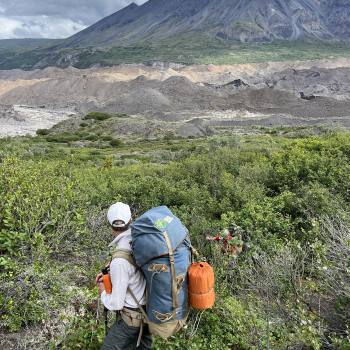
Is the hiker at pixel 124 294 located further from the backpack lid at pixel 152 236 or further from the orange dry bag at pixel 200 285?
the orange dry bag at pixel 200 285

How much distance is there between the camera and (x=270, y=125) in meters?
54.2

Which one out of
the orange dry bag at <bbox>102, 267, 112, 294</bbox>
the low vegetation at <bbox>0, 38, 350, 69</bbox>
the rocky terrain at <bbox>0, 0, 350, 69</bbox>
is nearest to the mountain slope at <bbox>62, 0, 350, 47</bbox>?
the rocky terrain at <bbox>0, 0, 350, 69</bbox>

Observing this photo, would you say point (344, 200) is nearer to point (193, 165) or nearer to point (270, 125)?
point (193, 165)

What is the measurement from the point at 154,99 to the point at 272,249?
68.2m

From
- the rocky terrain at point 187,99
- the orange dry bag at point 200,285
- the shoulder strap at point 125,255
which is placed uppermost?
the shoulder strap at point 125,255

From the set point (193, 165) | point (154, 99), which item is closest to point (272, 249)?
point (193, 165)

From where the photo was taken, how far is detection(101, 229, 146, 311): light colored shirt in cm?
361

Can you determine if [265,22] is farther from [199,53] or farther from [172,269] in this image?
[172,269]

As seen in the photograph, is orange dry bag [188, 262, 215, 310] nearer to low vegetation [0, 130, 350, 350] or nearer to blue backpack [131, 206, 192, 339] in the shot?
blue backpack [131, 206, 192, 339]

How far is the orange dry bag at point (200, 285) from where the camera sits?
366 cm

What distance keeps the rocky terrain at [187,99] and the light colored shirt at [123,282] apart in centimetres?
4533

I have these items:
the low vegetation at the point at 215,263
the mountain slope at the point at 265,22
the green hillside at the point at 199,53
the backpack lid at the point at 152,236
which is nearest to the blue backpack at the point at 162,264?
the backpack lid at the point at 152,236

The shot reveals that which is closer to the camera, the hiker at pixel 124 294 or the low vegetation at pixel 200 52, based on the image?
the hiker at pixel 124 294

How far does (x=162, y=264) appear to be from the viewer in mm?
3521
